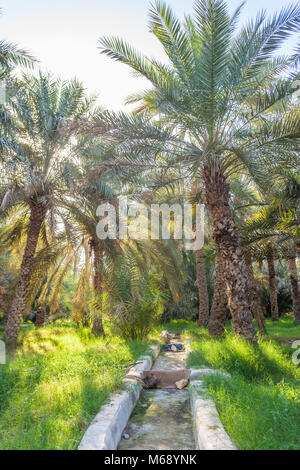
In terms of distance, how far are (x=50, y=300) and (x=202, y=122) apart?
36.4 feet

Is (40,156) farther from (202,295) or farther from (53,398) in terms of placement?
(202,295)

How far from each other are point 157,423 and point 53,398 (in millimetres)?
1361

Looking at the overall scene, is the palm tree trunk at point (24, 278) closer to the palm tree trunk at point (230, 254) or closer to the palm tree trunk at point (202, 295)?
the palm tree trunk at point (230, 254)

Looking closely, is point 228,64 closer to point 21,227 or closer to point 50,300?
point 21,227

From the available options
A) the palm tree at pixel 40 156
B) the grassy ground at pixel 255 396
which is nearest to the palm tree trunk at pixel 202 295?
the palm tree at pixel 40 156

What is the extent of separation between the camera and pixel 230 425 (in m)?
3.43

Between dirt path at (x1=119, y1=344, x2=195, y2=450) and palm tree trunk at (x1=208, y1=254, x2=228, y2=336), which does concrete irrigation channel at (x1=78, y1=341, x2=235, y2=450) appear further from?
palm tree trunk at (x1=208, y1=254, x2=228, y2=336)

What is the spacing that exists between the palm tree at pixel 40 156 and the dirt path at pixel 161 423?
6943 mm

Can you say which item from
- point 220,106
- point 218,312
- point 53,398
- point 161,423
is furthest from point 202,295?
point 53,398

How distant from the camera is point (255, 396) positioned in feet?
13.9

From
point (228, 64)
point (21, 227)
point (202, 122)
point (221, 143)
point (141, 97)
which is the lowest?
point (21, 227)

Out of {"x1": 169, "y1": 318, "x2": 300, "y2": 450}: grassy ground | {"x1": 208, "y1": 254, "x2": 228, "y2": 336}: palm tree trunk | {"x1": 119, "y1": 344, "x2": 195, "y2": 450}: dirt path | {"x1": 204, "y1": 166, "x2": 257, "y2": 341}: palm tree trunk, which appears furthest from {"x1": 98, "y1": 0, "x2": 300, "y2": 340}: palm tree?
{"x1": 208, "y1": 254, "x2": 228, "y2": 336}: palm tree trunk

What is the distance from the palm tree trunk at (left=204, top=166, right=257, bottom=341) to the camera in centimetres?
756
